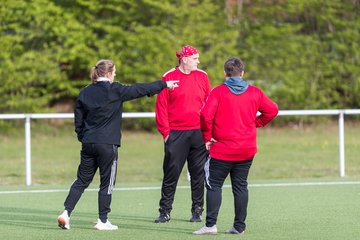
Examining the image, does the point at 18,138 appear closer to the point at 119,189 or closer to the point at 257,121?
the point at 119,189

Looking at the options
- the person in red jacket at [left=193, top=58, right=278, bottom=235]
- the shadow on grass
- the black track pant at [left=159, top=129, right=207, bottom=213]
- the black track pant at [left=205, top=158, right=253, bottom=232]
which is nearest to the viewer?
the person in red jacket at [left=193, top=58, right=278, bottom=235]

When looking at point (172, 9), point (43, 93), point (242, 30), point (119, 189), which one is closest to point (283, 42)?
point (242, 30)

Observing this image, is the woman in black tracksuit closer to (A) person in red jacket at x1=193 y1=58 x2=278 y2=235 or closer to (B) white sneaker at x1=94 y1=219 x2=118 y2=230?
(B) white sneaker at x1=94 y1=219 x2=118 y2=230

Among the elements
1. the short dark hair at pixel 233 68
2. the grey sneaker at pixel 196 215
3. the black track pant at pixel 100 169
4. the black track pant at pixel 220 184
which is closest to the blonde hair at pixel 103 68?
the black track pant at pixel 100 169

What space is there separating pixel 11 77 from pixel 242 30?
6.71 m

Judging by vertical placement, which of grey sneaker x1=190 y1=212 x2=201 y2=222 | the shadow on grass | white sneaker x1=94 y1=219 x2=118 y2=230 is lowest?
the shadow on grass

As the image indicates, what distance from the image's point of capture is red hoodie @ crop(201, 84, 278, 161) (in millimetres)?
9742

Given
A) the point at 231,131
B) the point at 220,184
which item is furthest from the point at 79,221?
the point at 231,131

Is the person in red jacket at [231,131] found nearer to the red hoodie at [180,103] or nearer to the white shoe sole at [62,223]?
the red hoodie at [180,103]

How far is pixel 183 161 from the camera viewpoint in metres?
11.2

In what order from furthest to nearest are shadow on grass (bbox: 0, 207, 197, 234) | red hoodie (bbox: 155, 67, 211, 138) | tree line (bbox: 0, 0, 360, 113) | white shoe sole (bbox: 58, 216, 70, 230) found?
1. tree line (bbox: 0, 0, 360, 113)
2. red hoodie (bbox: 155, 67, 211, 138)
3. shadow on grass (bbox: 0, 207, 197, 234)
4. white shoe sole (bbox: 58, 216, 70, 230)

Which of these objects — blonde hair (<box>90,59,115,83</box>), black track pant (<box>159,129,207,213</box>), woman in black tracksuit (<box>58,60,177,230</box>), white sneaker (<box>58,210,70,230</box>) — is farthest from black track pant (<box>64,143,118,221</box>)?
black track pant (<box>159,129,207,213</box>)

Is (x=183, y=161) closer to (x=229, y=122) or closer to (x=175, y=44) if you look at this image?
(x=229, y=122)

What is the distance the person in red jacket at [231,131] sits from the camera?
32.0 ft
